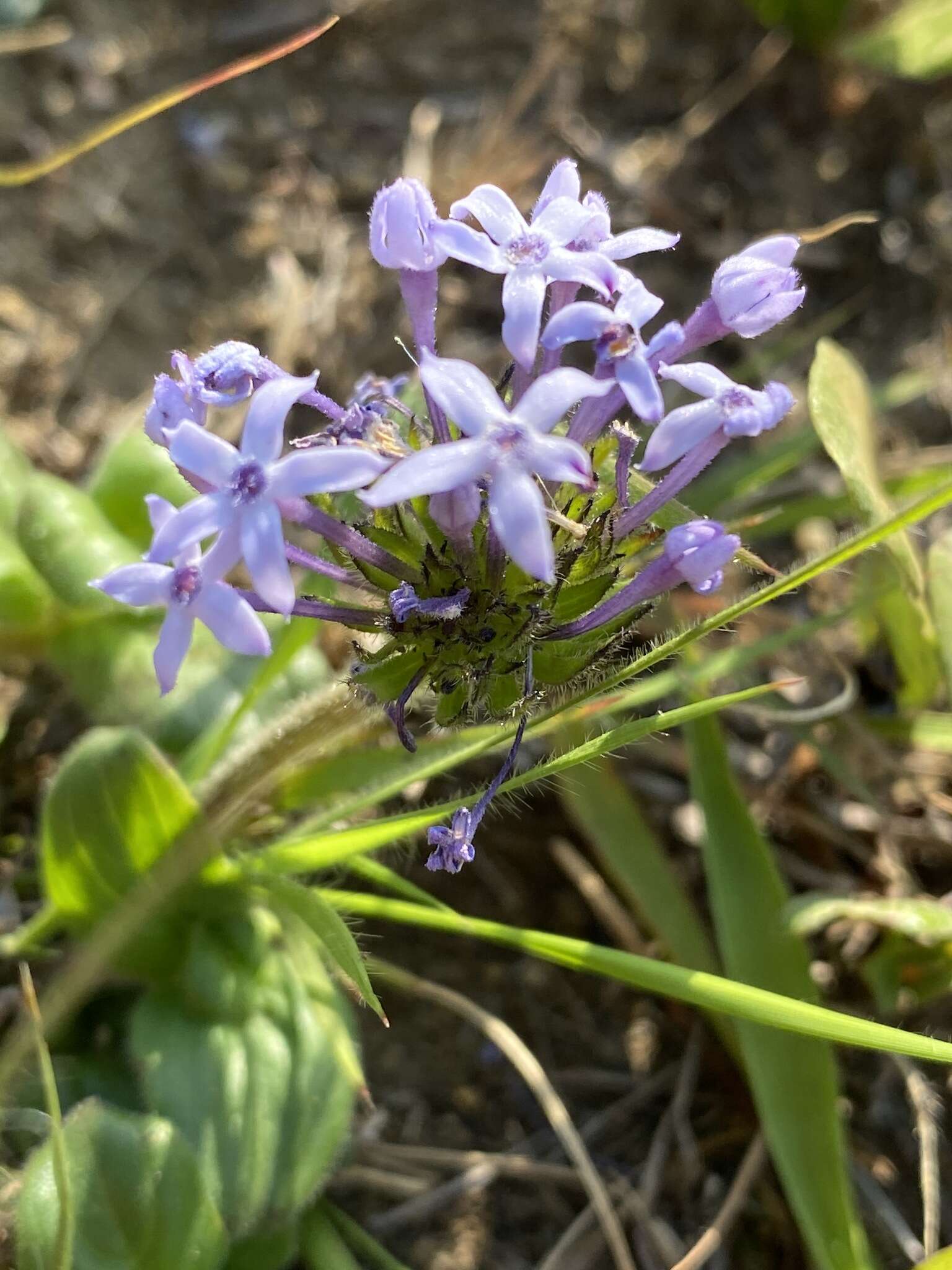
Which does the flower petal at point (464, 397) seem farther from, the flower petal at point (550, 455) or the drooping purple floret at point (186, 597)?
the drooping purple floret at point (186, 597)

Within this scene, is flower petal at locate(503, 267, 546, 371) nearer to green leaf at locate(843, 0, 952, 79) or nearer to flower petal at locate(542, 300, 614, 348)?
flower petal at locate(542, 300, 614, 348)

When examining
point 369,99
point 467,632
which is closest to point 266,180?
point 369,99

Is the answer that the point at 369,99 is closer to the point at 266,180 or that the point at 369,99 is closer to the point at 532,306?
the point at 266,180

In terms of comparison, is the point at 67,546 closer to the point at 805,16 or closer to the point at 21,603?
the point at 21,603

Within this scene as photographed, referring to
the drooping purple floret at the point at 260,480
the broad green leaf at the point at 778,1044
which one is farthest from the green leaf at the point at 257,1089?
the drooping purple floret at the point at 260,480

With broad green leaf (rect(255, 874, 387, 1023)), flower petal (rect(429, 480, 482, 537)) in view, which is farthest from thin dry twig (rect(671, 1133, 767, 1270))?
flower petal (rect(429, 480, 482, 537))
